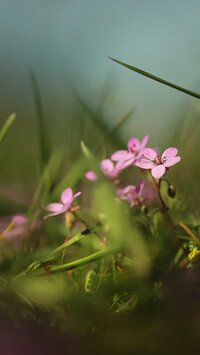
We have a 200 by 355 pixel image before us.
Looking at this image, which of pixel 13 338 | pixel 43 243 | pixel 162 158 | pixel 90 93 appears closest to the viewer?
pixel 13 338

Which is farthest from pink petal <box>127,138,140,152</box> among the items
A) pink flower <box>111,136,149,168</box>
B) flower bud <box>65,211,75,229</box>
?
flower bud <box>65,211,75,229</box>

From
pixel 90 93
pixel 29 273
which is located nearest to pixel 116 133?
pixel 29 273

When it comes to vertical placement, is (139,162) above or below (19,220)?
above

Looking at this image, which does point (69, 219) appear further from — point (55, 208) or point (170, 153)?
point (170, 153)

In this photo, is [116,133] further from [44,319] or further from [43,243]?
[44,319]

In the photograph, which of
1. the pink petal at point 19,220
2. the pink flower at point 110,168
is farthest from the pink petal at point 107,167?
the pink petal at point 19,220

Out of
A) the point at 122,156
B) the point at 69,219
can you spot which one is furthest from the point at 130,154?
the point at 69,219

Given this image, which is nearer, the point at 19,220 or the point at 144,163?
the point at 144,163

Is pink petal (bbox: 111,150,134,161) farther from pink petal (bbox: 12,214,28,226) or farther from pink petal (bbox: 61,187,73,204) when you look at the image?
pink petal (bbox: 12,214,28,226)

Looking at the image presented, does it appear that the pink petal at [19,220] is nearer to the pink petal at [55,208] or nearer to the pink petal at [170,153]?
the pink petal at [55,208]
